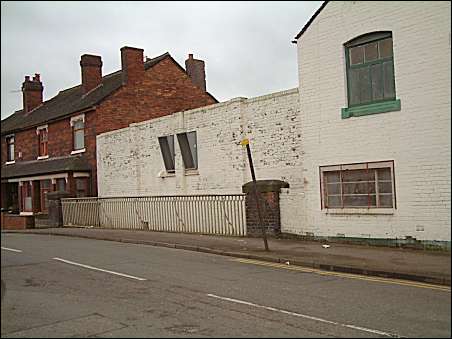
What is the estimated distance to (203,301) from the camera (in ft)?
25.2

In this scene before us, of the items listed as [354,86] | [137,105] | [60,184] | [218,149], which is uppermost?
[137,105]

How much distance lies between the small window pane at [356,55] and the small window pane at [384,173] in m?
2.63

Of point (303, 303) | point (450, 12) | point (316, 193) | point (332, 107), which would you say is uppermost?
point (332, 107)

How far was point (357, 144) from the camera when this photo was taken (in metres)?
13.6

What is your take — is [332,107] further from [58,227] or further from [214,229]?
[58,227]

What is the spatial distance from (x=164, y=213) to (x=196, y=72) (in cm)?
1338

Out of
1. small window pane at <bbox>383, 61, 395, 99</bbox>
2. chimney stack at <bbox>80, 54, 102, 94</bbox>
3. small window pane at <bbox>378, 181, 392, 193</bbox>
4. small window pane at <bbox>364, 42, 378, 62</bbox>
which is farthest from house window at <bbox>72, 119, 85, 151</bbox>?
small window pane at <bbox>383, 61, 395, 99</bbox>

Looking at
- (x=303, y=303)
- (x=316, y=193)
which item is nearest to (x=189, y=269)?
(x=303, y=303)

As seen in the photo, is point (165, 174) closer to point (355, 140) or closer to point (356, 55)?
point (355, 140)

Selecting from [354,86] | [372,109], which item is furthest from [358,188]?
[354,86]

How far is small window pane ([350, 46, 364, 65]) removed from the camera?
12.6 metres

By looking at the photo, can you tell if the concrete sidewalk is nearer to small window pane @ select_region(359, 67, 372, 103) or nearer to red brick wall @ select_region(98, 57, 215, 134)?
small window pane @ select_region(359, 67, 372, 103)

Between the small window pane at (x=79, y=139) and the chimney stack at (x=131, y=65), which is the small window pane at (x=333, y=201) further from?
the small window pane at (x=79, y=139)

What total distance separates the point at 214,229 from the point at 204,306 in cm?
1076
